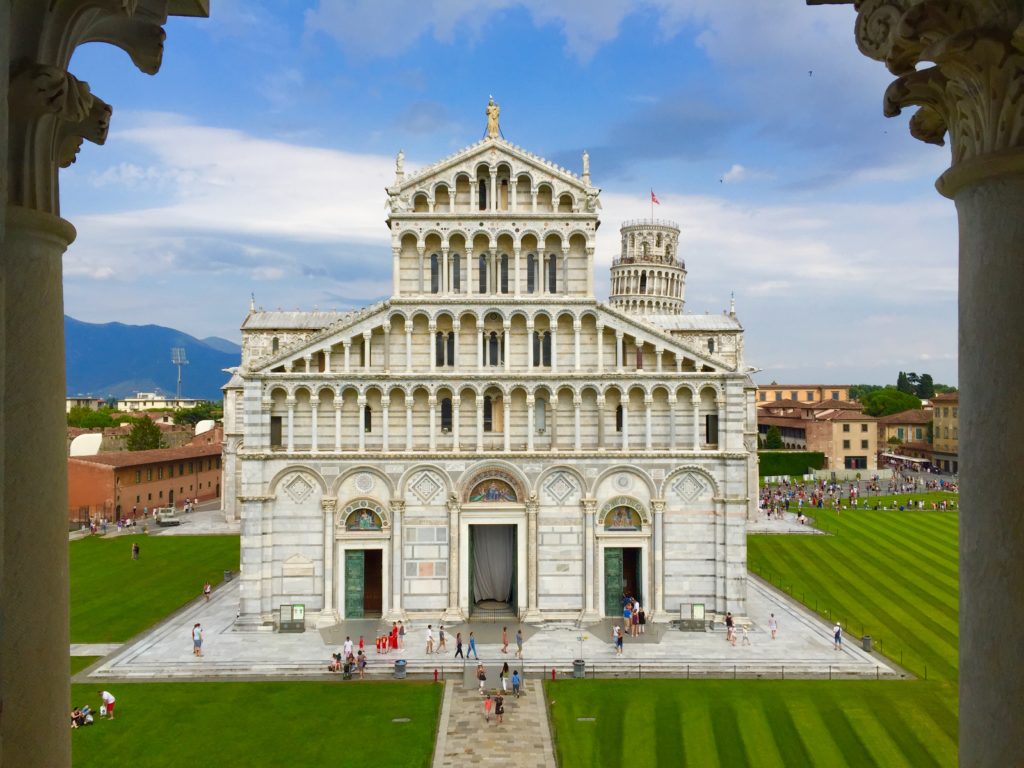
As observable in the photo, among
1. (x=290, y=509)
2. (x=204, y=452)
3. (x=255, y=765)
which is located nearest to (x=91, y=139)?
(x=255, y=765)

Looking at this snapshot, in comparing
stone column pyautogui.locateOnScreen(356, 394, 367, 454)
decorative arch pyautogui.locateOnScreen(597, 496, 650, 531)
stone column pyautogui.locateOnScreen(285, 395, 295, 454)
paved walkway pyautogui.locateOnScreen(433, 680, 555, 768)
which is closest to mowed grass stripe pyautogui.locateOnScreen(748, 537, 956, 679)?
decorative arch pyautogui.locateOnScreen(597, 496, 650, 531)

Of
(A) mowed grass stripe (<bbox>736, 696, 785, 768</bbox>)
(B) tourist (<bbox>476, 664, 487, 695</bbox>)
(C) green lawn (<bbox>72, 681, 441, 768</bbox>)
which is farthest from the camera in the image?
(B) tourist (<bbox>476, 664, 487, 695</bbox>)

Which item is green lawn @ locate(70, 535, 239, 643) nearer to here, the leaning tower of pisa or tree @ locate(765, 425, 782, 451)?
the leaning tower of pisa

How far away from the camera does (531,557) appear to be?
37000 millimetres

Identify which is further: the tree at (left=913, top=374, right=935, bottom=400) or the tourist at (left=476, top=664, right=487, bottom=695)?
the tree at (left=913, top=374, right=935, bottom=400)

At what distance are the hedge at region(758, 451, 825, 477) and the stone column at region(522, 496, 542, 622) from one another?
7012cm

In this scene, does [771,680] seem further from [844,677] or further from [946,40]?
[946,40]

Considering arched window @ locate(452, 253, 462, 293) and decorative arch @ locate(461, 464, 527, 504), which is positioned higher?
arched window @ locate(452, 253, 462, 293)

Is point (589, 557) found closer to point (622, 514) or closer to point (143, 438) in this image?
point (622, 514)

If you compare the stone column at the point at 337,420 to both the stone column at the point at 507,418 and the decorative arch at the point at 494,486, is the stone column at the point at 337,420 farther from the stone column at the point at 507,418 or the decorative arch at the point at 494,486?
→ the stone column at the point at 507,418

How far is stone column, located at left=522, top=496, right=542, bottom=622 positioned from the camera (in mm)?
36875

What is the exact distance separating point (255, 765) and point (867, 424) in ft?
329

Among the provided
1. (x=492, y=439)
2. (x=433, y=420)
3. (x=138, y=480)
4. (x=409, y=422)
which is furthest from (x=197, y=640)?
(x=138, y=480)

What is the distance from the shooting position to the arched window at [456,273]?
3853cm
